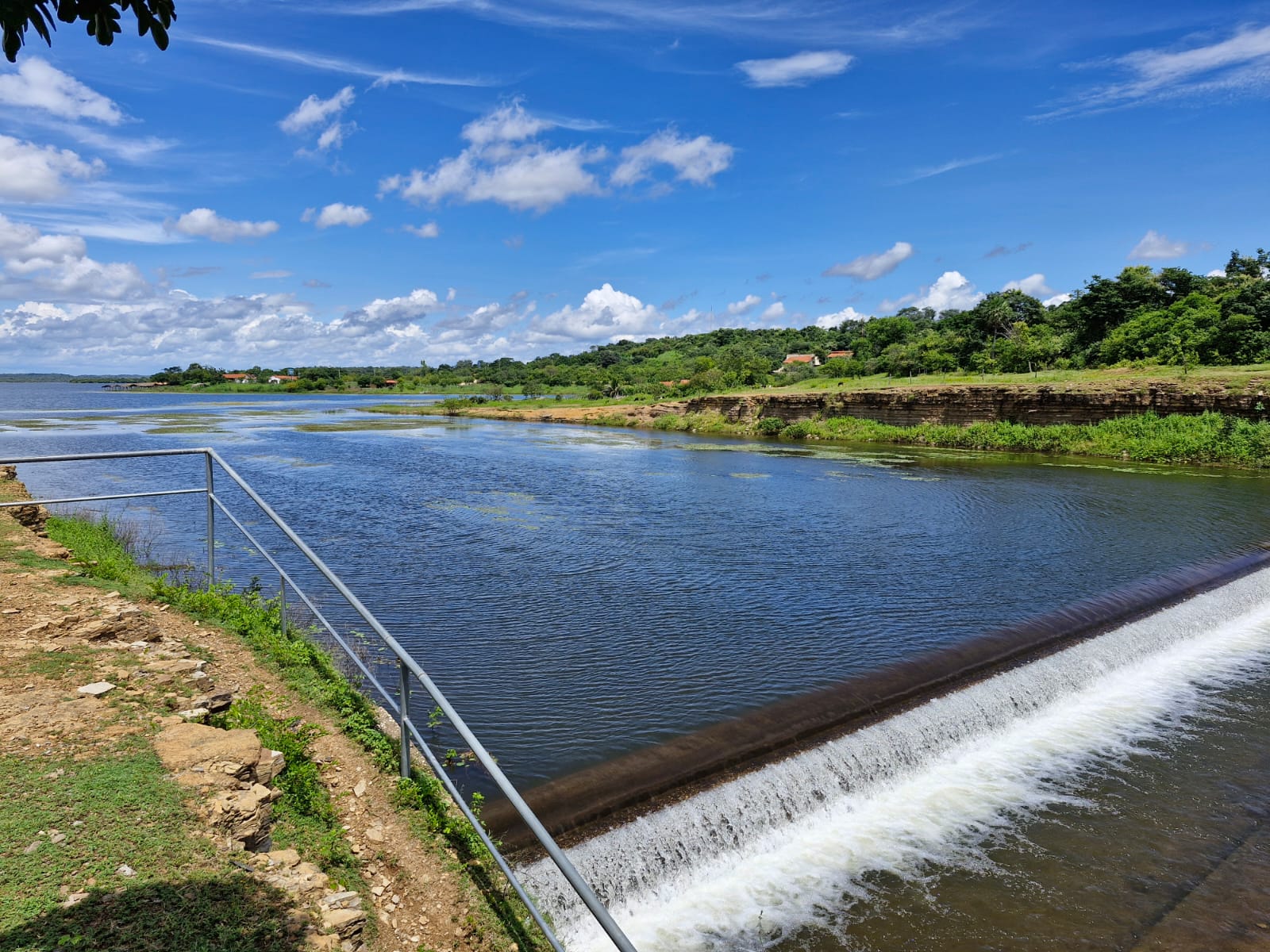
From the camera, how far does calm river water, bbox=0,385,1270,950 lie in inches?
324

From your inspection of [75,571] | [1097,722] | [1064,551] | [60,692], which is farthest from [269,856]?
[1064,551]

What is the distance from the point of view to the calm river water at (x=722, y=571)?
8242mm

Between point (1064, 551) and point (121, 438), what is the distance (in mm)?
48714

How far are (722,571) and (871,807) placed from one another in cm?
803

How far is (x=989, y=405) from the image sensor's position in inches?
1847

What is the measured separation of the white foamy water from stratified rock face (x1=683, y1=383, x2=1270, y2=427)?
32.4 meters

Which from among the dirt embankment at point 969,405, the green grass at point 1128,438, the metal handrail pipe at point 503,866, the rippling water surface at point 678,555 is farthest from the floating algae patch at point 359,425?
the metal handrail pipe at point 503,866

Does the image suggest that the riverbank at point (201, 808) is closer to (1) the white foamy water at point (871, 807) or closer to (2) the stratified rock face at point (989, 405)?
(1) the white foamy water at point (871, 807)

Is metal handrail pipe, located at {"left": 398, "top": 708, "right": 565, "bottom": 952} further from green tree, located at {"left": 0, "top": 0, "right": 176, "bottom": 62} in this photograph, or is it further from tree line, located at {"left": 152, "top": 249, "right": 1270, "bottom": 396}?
tree line, located at {"left": 152, "top": 249, "right": 1270, "bottom": 396}

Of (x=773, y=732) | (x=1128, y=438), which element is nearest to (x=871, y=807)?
(x=773, y=732)

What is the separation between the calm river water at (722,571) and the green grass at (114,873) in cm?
366

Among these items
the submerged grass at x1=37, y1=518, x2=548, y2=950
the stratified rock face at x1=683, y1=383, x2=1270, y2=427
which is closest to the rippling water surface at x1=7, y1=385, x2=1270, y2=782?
the submerged grass at x1=37, y1=518, x2=548, y2=950

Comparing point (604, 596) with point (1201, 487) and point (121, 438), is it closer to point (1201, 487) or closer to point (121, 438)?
point (1201, 487)

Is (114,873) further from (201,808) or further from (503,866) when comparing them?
(503,866)
